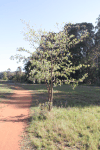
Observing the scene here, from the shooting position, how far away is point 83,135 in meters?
4.93

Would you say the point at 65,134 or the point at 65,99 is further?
the point at 65,99

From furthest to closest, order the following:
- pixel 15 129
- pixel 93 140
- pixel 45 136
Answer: pixel 15 129 < pixel 45 136 < pixel 93 140

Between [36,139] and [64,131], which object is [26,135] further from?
[64,131]

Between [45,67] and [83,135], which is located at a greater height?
[45,67]

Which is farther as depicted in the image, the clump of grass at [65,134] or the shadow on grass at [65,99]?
the shadow on grass at [65,99]

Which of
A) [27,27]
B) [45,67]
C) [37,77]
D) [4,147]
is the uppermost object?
[27,27]

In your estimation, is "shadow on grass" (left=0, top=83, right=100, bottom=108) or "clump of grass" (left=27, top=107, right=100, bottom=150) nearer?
"clump of grass" (left=27, top=107, right=100, bottom=150)

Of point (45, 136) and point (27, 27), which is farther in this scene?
point (27, 27)

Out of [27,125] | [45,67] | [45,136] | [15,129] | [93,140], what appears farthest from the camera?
[45,67]

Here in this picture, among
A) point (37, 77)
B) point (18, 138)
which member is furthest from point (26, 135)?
point (37, 77)

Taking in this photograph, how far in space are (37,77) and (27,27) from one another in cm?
280

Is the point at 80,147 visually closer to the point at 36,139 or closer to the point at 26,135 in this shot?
the point at 36,139

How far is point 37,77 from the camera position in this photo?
716 centimetres

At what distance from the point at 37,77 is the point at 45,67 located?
26.6 inches
